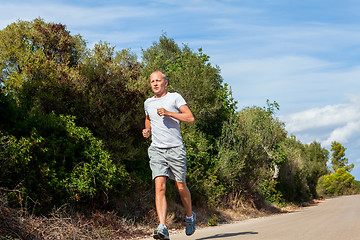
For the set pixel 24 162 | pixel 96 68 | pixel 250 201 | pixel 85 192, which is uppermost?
pixel 96 68

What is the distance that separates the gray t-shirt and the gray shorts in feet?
0.30

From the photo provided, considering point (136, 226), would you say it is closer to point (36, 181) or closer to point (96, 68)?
point (36, 181)

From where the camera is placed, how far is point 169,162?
22.9ft

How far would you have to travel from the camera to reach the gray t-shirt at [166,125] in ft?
23.0

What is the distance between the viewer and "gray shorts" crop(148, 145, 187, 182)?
697 centimetres

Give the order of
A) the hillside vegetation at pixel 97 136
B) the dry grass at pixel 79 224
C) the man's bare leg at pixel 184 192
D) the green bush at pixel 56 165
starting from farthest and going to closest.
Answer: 1. the hillside vegetation at pixel 97 136
2. the green bush at pixel 56 165
3. the dry grass at pixel 79 224
4. the man's bare leg at pixel 184 192

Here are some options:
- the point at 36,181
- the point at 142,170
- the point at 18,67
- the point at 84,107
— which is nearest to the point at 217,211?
the point at 142,170

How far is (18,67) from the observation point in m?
17.1

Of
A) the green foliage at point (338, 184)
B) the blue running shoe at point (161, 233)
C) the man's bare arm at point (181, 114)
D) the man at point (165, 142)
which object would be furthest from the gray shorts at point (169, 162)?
the green foliage at point (338, 184)

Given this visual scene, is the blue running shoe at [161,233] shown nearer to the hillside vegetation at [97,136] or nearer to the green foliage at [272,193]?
the hillside vegetation at [97,136]

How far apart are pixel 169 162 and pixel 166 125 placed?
0.58 meters

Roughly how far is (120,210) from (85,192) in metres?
1.46

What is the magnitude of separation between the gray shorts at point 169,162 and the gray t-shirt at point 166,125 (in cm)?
9

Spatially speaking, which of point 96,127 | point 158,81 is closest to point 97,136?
point 96,127
